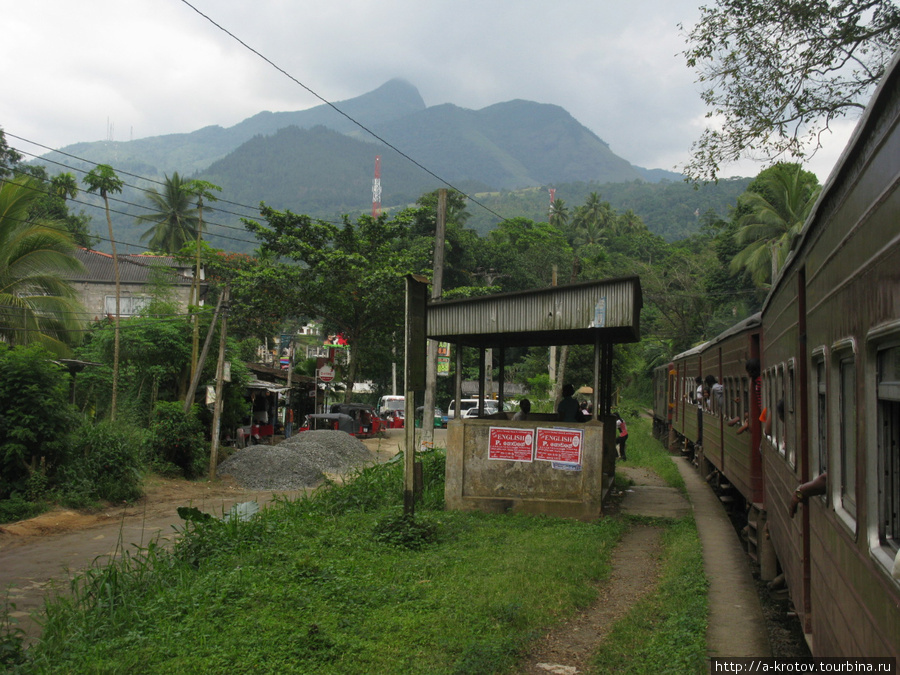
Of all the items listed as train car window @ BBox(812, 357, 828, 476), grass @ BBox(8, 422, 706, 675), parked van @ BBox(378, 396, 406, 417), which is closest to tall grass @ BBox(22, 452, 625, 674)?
grass @ BBox(8, 422, 706, 675)

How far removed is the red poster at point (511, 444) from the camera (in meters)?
11.2

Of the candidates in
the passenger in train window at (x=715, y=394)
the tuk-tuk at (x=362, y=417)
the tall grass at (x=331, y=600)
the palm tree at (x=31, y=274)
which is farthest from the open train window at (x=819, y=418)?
the tuk-tuk at (x=362, y=417)

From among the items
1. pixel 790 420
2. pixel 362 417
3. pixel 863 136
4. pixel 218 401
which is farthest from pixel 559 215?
pixel 863 136

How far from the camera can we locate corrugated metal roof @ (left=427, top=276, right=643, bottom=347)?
34.6ft

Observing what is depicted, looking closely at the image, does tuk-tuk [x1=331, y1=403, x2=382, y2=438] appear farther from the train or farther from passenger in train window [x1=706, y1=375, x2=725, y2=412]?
the train

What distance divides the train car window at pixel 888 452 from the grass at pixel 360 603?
2.93m

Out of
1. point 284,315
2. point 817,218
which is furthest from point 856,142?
point 284,315

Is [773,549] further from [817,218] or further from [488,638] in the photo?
[817,218]

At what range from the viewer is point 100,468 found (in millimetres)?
A: 15305

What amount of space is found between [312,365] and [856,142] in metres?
38.7

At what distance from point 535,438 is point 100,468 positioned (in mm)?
9534

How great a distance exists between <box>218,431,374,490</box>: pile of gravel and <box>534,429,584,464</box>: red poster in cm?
921

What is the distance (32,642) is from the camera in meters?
6.61

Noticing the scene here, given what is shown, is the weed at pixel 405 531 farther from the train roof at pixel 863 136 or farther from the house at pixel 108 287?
the house at pixel 108 287
